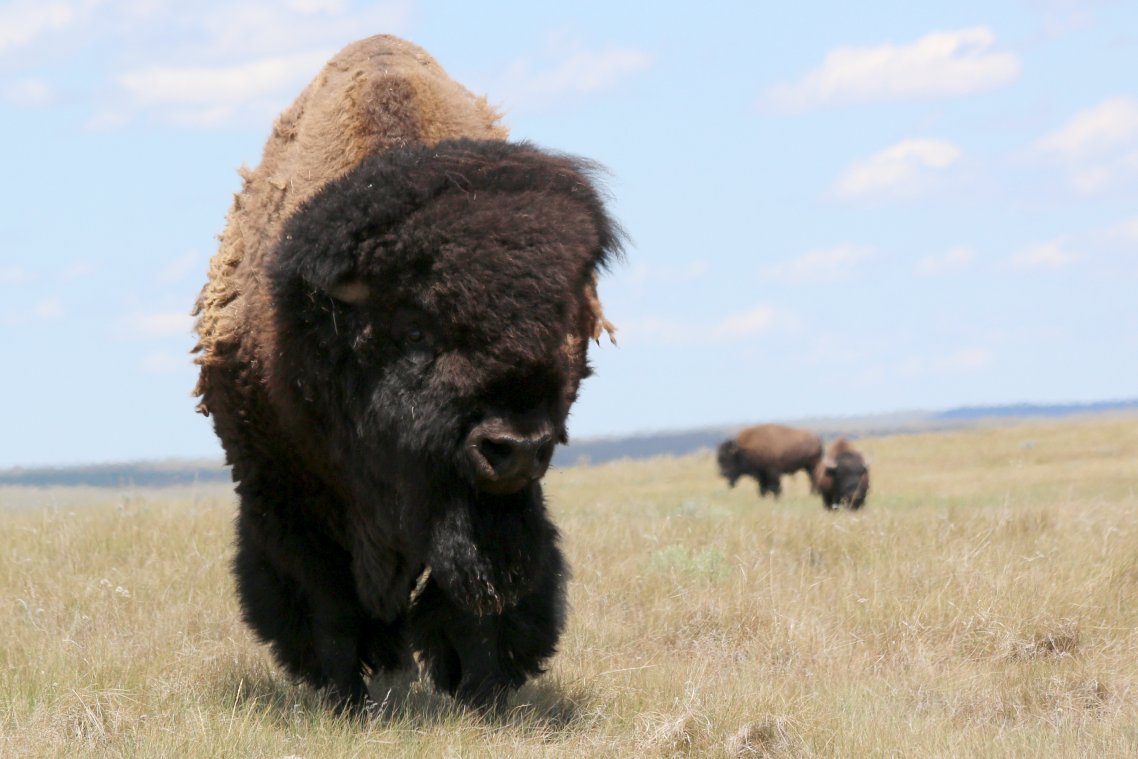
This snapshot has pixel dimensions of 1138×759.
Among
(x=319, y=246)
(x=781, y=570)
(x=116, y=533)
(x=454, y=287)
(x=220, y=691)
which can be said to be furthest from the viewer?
(x=116, y=533)

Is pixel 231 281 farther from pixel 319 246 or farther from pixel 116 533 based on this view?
pixel 116 533

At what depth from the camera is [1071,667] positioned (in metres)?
5.69

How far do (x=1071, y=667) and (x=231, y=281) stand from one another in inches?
153

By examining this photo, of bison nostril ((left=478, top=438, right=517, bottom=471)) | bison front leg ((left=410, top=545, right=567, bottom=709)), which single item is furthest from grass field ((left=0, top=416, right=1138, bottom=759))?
bison nostril ((left=478, top=438, right=517, bottom=471))

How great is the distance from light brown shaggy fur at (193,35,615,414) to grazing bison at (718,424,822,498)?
27.7 meters

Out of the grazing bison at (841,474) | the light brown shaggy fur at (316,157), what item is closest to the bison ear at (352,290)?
the light brown shaggy fur at (316,157)

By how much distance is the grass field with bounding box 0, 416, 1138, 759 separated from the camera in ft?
13.9

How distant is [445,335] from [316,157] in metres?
1.32

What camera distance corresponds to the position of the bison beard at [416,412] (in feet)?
12.7

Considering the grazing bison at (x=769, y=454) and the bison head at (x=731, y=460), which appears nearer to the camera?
the grazing bison at (x=769, y=454)

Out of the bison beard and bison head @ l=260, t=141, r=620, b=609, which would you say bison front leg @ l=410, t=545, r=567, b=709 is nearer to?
the bison beard

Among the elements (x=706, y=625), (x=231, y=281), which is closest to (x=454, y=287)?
(x=231, y=281)

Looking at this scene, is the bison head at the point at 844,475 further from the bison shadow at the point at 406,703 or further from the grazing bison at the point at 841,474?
the bison shadow at the point at 406,703

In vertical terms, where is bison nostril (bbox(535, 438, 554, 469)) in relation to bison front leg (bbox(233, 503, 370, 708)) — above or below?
above
